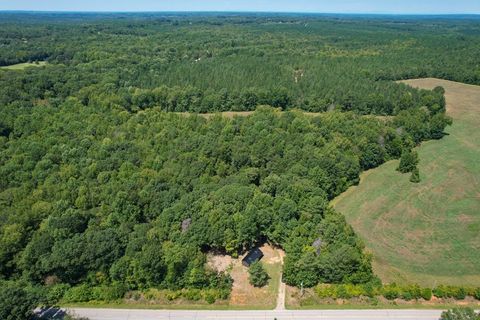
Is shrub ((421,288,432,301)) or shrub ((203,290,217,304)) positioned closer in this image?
shrub ((421,288,432,301))

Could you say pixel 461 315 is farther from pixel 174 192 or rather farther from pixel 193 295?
pixel 174 192

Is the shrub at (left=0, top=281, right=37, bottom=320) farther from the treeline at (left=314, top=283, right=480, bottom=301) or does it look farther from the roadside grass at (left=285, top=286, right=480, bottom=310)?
the treeline at (left=314, top=283, right=480, bottom=301)

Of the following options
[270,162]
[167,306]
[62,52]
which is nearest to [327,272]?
[167,306]

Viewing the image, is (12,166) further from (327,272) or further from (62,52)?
(62,52)

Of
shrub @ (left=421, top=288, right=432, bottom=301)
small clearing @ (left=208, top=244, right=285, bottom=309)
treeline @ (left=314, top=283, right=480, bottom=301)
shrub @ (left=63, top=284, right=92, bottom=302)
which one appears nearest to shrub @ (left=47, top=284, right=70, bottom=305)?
shrub @ (left=63, top=284, right=92, bottom=302)

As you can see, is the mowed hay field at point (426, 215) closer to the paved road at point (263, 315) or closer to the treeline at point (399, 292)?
the treeline at point (399, 292)

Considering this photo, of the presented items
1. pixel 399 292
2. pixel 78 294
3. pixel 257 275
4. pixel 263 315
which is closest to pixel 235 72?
pixel 257 275

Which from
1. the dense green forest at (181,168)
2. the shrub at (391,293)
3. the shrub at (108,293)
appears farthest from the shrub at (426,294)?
the shrub at (108,293)
